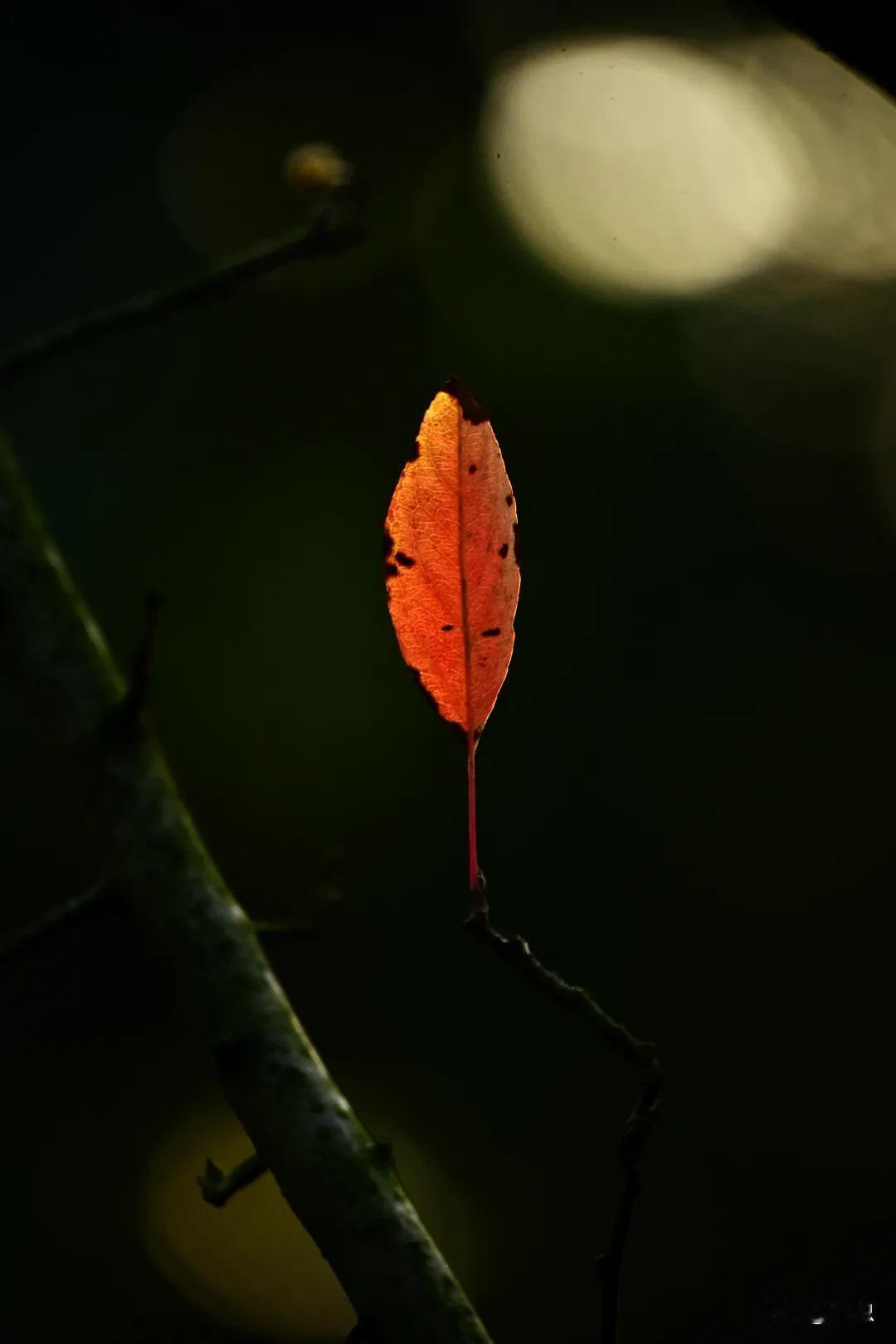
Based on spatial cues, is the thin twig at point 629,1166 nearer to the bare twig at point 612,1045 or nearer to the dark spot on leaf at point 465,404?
the bare twig at point 612,1045

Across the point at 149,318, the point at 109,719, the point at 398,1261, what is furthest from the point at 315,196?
the point at 398,1261

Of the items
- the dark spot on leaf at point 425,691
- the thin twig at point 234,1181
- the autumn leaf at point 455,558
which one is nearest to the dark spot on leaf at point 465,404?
the autumn leaf at point 455,558

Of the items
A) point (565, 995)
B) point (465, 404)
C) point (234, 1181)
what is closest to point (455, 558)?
point (465, 404)

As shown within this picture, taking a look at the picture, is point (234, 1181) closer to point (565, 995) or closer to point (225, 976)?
point (225, 976)

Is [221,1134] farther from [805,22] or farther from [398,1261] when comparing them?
[805,22]

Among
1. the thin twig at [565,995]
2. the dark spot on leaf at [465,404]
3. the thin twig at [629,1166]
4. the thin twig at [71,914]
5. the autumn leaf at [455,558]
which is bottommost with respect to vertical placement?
the thin twig at [71,914]

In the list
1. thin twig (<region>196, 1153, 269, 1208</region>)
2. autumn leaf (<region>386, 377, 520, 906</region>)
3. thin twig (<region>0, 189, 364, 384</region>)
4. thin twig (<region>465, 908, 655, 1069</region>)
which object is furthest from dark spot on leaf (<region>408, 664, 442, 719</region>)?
thin twig (<region>0, 189, 364, 384</region>)

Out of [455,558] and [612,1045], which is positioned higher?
[455,558]
